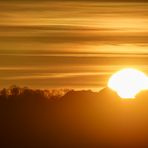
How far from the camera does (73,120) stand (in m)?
91.4

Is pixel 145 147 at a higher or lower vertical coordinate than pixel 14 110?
lower

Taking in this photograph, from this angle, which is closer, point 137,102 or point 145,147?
point 145,147

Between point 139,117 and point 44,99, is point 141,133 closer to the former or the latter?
point 139,117

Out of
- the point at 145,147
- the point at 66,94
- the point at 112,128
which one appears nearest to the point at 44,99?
the point at 66,94

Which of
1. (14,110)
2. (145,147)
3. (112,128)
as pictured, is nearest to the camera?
(145,147)

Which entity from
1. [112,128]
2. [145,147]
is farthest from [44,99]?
[145,147]

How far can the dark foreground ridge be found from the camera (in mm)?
86562

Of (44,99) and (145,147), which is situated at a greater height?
(44,99)

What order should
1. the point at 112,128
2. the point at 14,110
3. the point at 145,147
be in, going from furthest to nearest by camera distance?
the point at 14,110 < the point at 112,128 < the point at 145,147

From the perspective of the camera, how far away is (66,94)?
318ft

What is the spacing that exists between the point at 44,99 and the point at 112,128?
859cm

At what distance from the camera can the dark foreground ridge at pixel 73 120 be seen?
284ft

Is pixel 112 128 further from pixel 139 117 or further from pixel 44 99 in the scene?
pixel 44 99

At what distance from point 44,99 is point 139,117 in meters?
8.66
